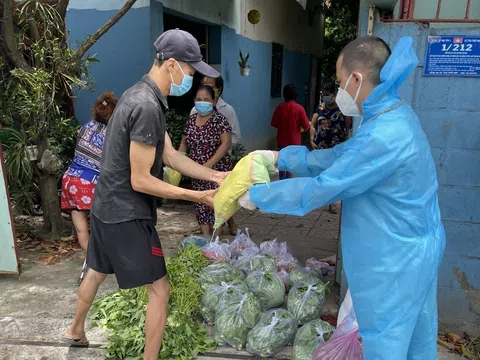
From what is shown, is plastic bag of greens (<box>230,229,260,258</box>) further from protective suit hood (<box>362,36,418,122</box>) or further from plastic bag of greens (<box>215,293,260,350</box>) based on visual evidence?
protective suit hood (<box>362,36,418,122</box>)

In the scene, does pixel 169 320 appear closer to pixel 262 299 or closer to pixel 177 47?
pixel 262 299

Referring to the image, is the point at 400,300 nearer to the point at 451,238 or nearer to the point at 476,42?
the point at 451,238

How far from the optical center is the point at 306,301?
9.99ft

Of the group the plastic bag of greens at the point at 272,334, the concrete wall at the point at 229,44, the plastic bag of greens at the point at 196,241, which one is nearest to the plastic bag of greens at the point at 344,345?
the plastic bag of greens at the point at 272,334

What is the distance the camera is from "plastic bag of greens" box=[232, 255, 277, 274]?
3492mm

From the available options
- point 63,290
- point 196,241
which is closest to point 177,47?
point 196,241

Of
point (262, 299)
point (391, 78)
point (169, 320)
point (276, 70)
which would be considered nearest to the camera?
point (391, 78)

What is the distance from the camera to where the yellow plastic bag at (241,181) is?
203 cm

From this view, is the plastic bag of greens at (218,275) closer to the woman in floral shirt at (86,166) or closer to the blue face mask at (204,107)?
the woman in floral shirt at (86,166)

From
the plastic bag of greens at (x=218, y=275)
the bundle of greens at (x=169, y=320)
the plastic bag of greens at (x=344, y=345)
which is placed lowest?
the bundle of greens at (x=169, y=320)

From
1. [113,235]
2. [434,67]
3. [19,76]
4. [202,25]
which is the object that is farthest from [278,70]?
[113,235]

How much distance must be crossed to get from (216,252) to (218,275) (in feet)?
1.29

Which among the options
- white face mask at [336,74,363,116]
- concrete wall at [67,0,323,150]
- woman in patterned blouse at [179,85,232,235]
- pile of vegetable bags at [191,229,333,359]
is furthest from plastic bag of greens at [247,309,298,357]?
concrete wall at [67,0,323,150]

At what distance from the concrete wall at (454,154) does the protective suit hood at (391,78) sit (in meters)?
0.98
